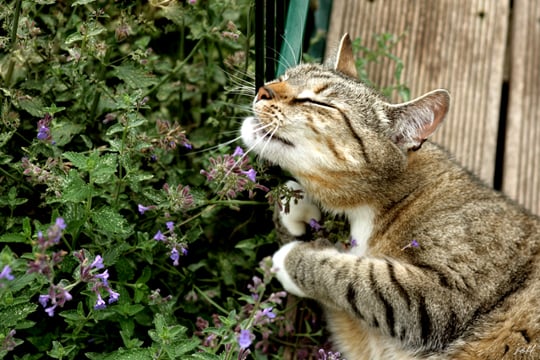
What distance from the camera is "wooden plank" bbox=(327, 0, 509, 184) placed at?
160 inches

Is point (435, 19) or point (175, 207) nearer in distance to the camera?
point (175, 207)

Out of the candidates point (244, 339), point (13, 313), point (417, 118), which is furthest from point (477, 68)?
point (13, 313)

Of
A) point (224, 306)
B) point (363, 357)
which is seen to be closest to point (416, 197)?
point (363, 357)

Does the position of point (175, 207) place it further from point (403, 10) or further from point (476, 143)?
point (403, 10)

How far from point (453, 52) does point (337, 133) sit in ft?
5.33

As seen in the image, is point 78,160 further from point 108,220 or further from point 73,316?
point 73,316

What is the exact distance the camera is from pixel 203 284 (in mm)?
3299

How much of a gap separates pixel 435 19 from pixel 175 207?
7.78 ft

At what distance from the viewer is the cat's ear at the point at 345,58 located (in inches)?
131

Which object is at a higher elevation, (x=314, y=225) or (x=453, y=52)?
(x=453, y=52)

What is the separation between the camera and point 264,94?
300 cm

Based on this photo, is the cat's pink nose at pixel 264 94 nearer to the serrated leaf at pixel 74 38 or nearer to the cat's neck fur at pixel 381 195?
the cat's neck fur at pixel 381 195

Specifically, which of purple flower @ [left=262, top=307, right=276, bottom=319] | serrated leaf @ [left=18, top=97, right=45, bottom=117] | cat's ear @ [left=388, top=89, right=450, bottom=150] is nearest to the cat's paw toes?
cat's ear @ [left=388, top=89, right=450, bottom=150]

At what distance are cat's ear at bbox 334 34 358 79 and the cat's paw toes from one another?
0.79m
